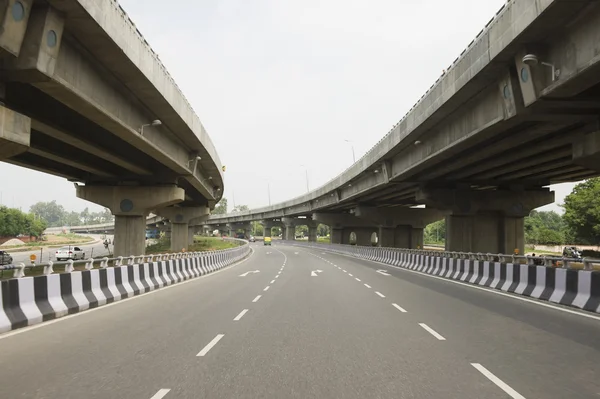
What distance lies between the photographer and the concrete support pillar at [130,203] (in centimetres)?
2920

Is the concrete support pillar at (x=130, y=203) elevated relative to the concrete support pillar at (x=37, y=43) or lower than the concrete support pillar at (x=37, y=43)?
lower

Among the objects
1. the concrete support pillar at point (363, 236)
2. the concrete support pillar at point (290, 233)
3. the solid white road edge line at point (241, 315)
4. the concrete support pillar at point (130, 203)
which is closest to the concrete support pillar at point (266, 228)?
the concrete support pillar at point (290, 233)

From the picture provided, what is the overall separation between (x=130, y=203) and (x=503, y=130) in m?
21.5

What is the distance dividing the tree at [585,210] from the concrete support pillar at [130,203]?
176ft

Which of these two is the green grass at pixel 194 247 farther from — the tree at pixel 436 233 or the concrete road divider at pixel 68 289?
the tree at pixel 436 233

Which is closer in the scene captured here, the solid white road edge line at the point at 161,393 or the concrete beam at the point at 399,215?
the solid white road edge line at the point at 161,393

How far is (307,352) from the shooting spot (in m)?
7.02

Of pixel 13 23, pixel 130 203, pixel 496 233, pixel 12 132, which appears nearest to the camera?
pixel 13 23

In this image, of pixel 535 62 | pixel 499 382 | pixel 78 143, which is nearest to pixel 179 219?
pixel 78 143

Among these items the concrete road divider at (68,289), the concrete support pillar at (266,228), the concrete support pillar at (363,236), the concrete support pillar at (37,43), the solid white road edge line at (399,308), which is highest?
the concrete support pillar at (37,43)

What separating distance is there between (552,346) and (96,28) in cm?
1136

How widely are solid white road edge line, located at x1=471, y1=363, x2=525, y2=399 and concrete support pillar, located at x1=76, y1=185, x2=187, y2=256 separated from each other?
25.1 meters

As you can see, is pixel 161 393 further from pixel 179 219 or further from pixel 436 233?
pixel 436 233

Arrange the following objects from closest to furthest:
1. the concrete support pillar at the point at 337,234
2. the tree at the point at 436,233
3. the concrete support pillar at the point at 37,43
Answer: the concrete support pillar at the point at 37,43, the concrete support pillar at the point at 337,234, the tree at the point at 436,233
